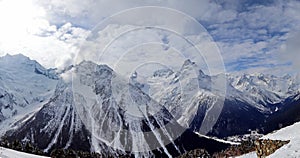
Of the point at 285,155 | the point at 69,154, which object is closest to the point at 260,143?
the point at 285,155

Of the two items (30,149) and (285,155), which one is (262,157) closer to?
(285,155)

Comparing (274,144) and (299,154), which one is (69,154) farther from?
(299,154)

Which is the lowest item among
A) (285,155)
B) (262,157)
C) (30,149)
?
(30,149)

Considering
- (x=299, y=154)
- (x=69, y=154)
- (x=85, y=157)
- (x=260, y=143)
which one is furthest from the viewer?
(x=85, y=157)

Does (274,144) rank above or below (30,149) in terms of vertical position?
above

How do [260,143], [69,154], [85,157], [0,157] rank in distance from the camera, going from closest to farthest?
[0,157], [260,143], [69,154], [85,157]

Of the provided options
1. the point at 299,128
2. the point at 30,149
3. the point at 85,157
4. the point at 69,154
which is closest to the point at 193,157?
the point at 85,157

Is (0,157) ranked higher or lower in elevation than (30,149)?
higher

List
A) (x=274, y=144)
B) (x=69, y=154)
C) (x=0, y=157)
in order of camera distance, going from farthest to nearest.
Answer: (x=69, y=154) → (x=274, y=144) → (x=0, y=157)

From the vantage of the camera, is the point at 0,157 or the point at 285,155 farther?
the point at 0,157
